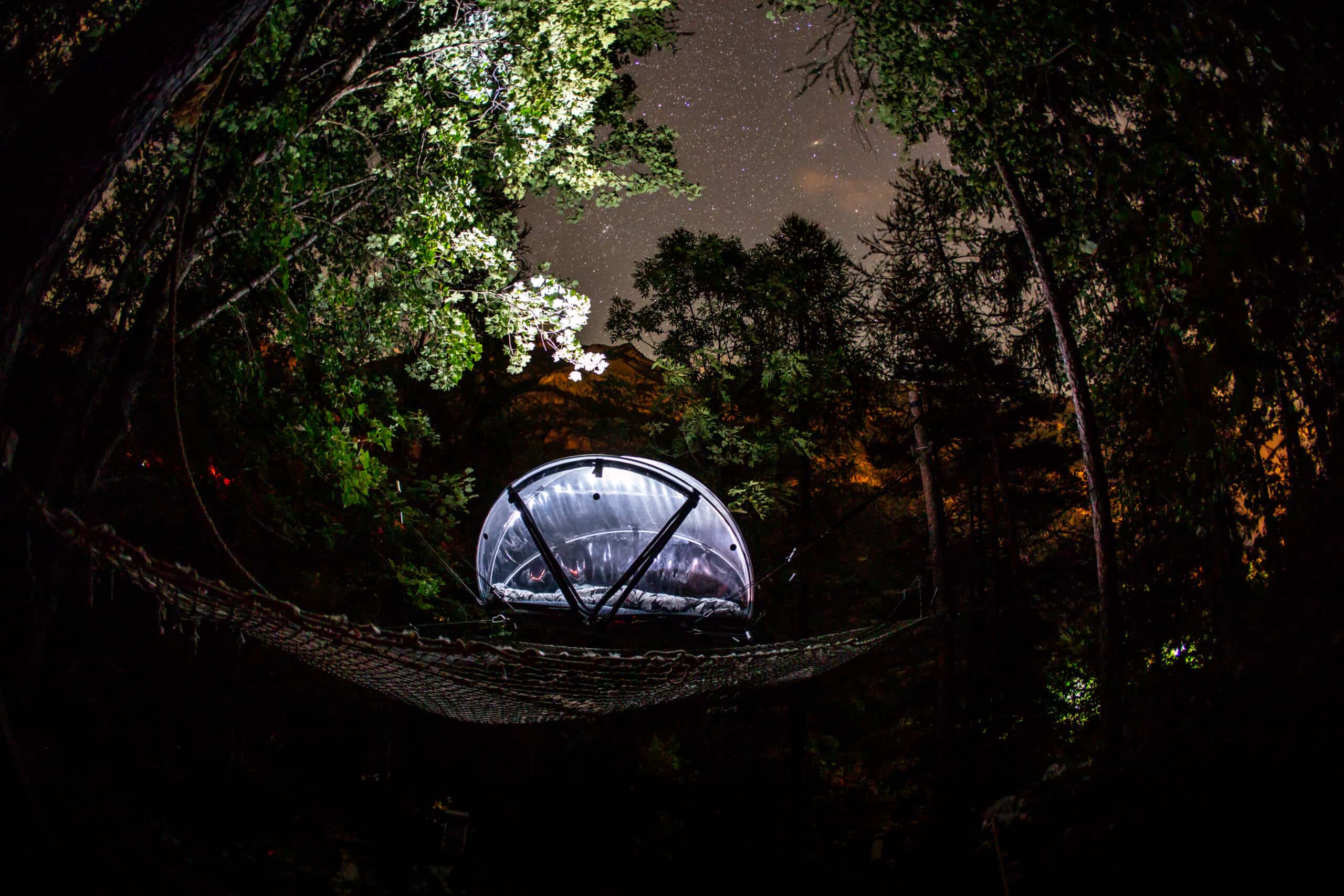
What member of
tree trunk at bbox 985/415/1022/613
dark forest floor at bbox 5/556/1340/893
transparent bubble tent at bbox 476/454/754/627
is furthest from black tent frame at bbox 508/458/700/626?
tree trunk at bbox 985/415/1022/613

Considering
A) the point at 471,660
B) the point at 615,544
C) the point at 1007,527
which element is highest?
the point at 1007,527

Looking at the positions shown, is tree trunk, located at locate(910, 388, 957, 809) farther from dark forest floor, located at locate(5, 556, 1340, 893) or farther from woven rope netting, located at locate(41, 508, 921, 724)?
woven rope netting, located at locate(41, 508, 921, 724)

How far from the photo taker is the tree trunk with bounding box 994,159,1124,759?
4.27 meters

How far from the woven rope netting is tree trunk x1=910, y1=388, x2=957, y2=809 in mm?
3508

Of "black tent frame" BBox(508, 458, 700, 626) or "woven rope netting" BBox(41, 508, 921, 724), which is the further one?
"black tent frame" BBox(508, 458, 700, 626)

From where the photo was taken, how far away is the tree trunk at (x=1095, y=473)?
427cm

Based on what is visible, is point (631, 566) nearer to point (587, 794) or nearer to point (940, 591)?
point (940, 591)

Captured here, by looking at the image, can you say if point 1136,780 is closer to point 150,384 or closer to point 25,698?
point 25,698

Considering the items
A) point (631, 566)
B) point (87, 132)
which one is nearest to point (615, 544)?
point (631, 566)

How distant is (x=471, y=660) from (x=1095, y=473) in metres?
4.54

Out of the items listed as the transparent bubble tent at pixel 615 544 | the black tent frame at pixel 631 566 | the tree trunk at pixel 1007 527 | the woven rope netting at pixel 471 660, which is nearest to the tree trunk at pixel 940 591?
the tree trunk at pixel 1007 527

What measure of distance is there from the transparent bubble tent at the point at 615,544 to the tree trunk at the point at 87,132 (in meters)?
5.10

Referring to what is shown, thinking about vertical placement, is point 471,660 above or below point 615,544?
below

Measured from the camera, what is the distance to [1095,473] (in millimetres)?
4777
